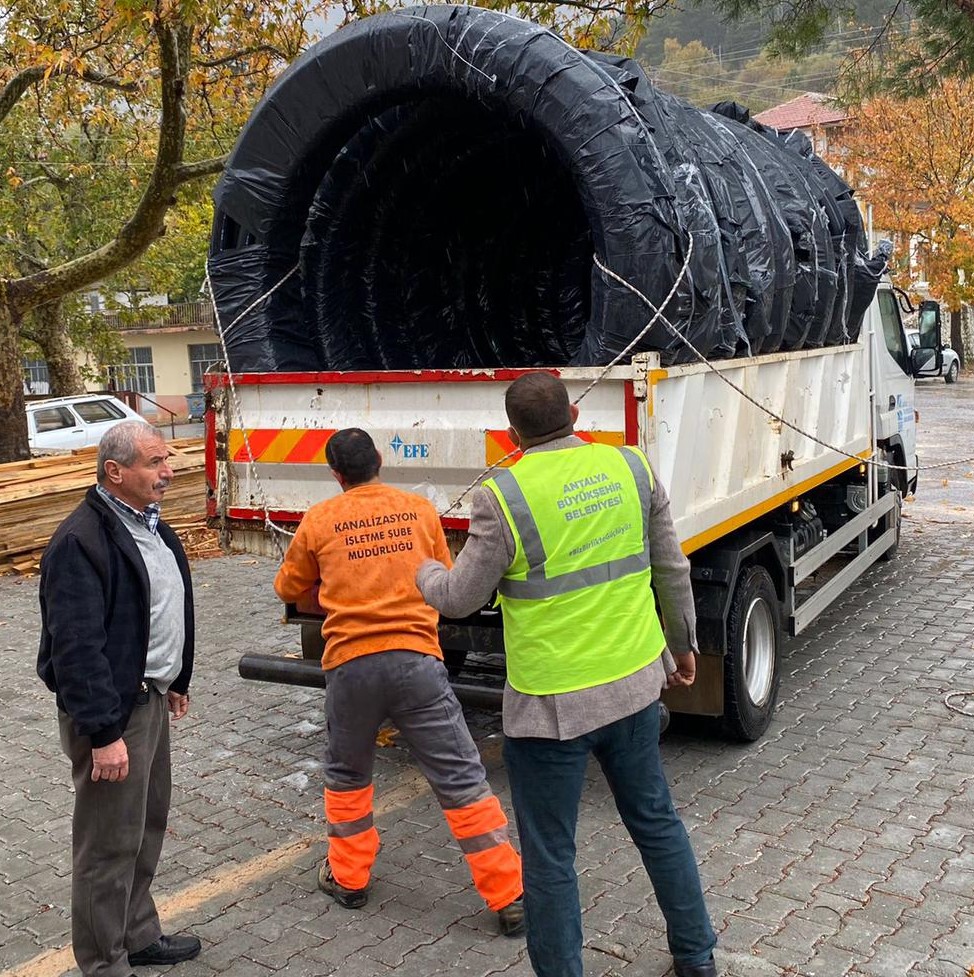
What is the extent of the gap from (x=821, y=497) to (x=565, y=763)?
5320mm

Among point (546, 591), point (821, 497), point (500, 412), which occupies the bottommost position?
point (821, 497)

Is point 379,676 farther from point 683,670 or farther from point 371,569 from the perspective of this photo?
point 683,670

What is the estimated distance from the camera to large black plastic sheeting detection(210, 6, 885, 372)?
15.2 feet

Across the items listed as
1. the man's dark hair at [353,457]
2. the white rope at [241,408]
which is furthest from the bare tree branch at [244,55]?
the man's dark hair at [353,457]

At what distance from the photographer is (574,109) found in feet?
15.1

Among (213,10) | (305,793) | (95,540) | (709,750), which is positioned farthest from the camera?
(213,10)

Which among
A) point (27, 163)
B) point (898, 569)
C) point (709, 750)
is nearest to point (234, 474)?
point (709, 750)

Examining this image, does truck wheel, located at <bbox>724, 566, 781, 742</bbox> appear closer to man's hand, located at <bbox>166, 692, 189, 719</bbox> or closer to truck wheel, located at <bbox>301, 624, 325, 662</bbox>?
truck wheel, located at <bbox>301, 624, 325, 662</bbox>

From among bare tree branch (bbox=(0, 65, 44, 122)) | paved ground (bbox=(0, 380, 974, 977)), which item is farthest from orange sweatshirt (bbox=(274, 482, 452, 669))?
bare tree branch (bbox=(0, 65, 44, 122))

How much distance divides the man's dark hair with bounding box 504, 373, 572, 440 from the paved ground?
1714mm

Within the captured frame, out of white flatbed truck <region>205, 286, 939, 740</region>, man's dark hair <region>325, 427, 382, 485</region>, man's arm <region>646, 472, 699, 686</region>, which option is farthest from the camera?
white flatbed truck <region>205, 286, 939, 740</region>

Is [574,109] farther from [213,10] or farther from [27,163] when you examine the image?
[27,163]

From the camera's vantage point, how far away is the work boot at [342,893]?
4.03 metres

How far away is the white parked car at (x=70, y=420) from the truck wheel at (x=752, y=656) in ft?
50.9
